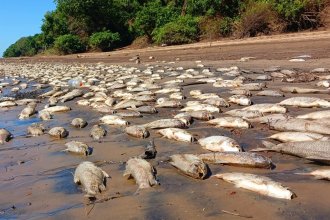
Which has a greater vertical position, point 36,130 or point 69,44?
point 69,44

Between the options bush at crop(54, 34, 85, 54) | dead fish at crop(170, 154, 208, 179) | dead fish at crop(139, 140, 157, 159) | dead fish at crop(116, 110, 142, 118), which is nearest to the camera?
dead fish at crop(170, 154, 208, 179)

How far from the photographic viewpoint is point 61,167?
4.94 meters

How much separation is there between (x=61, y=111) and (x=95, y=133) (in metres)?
2.67

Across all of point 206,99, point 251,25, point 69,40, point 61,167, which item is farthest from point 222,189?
point 69,40

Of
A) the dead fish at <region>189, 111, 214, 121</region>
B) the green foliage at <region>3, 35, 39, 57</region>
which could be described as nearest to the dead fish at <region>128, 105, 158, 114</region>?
the dead fish at <region>189, 111, 214, 121</region>

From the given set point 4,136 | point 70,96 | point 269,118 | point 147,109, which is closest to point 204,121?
point 269,118

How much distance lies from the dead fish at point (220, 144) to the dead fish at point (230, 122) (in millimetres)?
905

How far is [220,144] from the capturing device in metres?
4.91

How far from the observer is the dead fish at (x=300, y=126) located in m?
5.11

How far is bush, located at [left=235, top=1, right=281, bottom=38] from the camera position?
2203cm

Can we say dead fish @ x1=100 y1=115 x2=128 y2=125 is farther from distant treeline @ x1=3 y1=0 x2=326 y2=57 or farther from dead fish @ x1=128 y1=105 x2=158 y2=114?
distant treeline @ x1=3 y1=0 x2=326 y2=57

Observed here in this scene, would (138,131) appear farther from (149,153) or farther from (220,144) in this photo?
(220,144)

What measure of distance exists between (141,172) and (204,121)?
8.02 ft

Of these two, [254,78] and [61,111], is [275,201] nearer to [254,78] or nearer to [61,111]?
[61,111]
